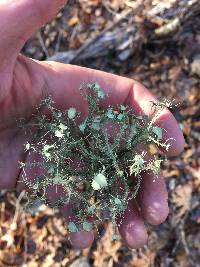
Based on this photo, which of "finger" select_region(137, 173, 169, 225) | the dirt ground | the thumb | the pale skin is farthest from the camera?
the dirt ground

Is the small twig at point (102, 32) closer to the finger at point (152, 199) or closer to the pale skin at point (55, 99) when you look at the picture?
the pale skin at point (55, 99)

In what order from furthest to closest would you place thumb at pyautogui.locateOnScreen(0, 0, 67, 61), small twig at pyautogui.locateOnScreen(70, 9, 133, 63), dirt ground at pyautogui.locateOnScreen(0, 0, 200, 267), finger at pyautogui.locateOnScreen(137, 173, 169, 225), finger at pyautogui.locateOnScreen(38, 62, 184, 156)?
small twig at pyautogui.locateOnScreen(70, 9, 133, 63)
dirt ground at pyautogui.locateOnScreen(0, 0, 200, 267)
finger at pyautogui.locateOnScreen(38, 62, 184, 156)
finger at pyautogui.locateOnScreen(137, 173, 169, 225)
thumb at pyautogui.locateOnScreen(0, 0, 67, 61)

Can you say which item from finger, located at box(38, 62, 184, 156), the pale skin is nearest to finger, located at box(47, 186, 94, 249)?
the pale skin

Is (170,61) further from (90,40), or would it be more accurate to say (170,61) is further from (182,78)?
(90,40)

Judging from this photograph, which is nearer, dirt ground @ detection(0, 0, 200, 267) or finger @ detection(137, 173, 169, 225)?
finger @ detection(137, 173, 169, 225)

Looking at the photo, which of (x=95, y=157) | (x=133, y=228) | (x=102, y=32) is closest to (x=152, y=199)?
(x=133, y=228)

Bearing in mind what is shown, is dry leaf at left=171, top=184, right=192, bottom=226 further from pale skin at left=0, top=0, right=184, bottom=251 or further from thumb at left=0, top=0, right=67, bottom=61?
thumb at left=0, top=0, right=67, bottom=61

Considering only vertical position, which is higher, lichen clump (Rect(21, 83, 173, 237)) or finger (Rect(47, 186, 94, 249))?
lichen clump (Rect(21, 83, 173, 237))

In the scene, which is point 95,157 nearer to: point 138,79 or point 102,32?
point 138,79
